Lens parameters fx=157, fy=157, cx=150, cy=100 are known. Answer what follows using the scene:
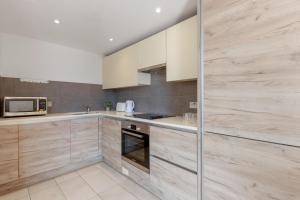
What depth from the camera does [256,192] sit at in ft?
3.13

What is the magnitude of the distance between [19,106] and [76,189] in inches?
53.7

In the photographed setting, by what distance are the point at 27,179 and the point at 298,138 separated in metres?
2.71

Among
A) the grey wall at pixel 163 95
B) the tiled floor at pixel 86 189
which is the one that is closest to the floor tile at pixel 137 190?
the tiled floor at pixel 86 189

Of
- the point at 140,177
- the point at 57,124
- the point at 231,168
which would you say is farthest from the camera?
the point at 57,124

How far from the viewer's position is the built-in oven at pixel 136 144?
73.5 inches

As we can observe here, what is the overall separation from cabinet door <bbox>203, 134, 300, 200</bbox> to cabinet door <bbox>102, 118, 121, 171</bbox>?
141cm

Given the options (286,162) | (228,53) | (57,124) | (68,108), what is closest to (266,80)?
(228,53)

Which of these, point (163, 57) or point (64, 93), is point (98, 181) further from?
point (163, 57)

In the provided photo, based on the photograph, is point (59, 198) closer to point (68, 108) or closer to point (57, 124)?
point (57, 124)

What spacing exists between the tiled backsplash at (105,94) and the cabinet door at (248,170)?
1.03 m

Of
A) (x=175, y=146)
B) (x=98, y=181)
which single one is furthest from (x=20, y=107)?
(x=175, y=146)

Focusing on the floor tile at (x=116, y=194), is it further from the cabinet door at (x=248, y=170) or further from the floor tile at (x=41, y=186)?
the cabinet door at (x=248, y=170)

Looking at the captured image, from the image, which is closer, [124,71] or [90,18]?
[90,18]

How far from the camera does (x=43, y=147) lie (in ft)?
6.88
